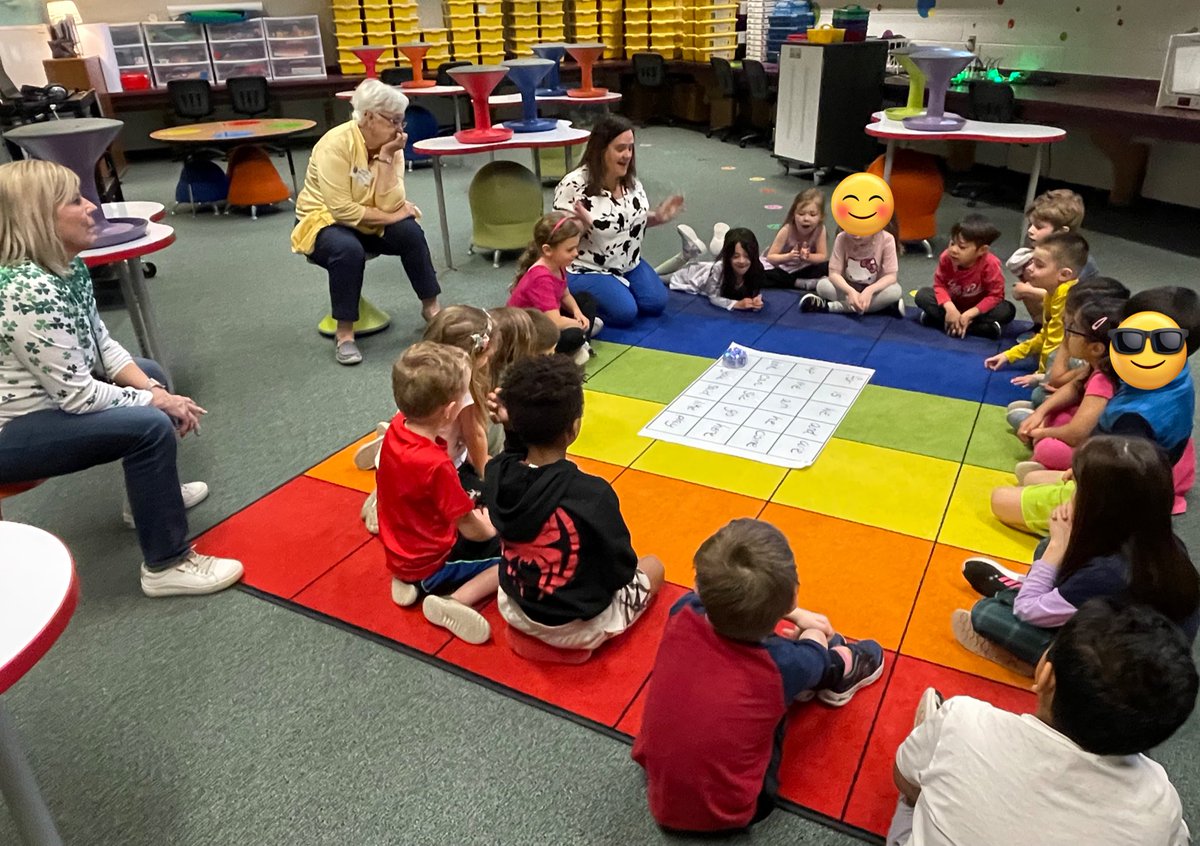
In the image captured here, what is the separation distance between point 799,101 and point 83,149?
18.2ft

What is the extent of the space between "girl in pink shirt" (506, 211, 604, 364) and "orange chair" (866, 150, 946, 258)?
2435mm

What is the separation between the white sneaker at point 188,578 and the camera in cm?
229

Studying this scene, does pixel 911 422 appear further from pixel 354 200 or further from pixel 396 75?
pixel 396 75

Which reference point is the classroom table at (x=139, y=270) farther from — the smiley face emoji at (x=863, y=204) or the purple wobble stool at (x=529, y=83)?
the smiley face emoji at (x=863, y=204)

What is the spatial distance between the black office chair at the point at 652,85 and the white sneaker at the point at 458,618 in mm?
8221

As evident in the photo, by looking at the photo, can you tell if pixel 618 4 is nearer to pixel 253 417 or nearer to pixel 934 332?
pixel 934 332

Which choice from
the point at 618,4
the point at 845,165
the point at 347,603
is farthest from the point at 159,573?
the point at 618,4

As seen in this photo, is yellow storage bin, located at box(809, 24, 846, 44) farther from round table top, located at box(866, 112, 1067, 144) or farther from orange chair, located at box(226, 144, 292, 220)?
orange chair, located at box(226, 144, 292, 220)

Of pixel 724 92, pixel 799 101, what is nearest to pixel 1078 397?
pixel 799 101

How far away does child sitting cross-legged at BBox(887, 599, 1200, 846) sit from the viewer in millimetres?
1104

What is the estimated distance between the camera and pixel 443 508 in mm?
2068

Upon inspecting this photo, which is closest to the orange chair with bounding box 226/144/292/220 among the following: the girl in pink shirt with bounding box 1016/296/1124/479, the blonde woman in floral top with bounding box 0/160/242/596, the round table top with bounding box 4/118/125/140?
the round table top with bounding box 4/118/125/140

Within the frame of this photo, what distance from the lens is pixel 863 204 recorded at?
3.88 m

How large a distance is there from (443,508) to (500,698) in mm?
462
